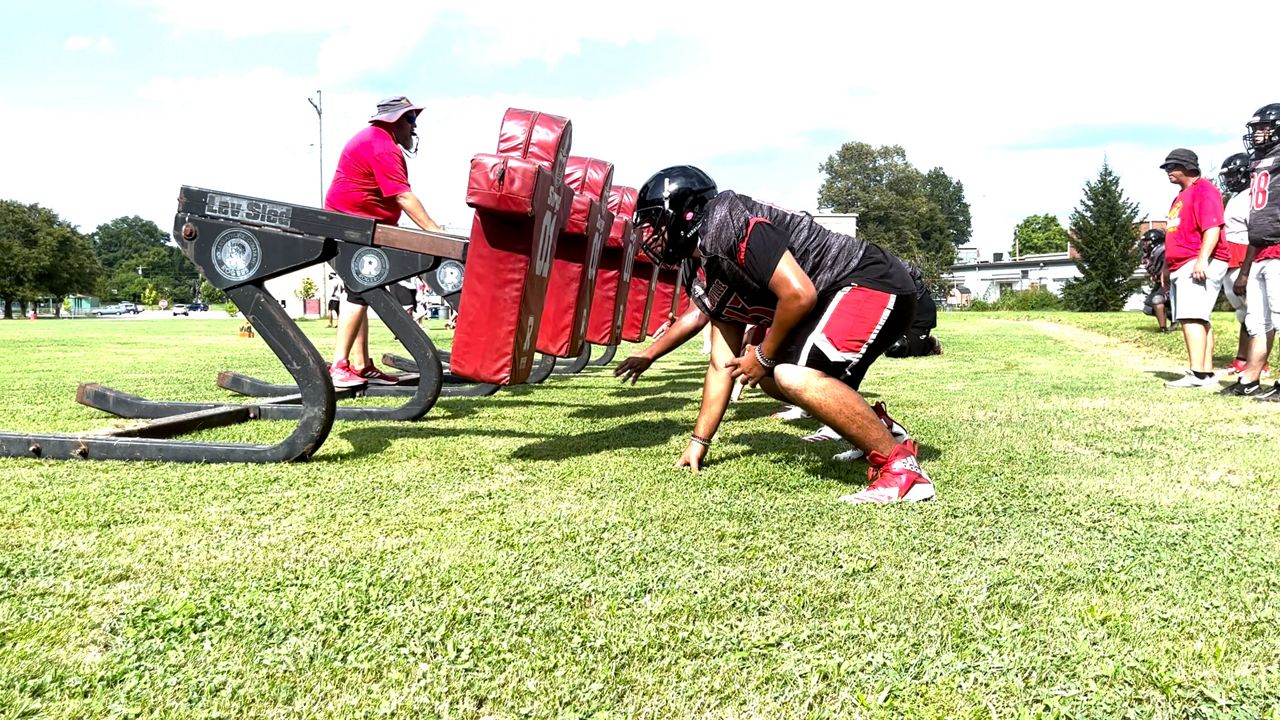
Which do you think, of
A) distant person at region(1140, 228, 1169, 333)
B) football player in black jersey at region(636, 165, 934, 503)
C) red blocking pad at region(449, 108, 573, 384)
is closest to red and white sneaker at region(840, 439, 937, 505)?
football player in black jersey at region(636, 165, 934, 503)

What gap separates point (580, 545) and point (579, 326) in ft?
9.39

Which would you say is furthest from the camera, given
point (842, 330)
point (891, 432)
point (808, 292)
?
point (891, 432)

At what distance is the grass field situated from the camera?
1907 mm

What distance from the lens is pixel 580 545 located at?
113 inches

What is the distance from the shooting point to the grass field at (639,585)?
1907 millimetres

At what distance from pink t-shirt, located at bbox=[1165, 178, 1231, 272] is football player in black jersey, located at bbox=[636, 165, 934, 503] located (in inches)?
218

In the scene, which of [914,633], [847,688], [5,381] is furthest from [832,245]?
[5,381]

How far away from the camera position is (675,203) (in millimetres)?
4008

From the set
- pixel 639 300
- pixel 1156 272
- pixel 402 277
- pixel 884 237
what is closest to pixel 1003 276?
pixel 884 237

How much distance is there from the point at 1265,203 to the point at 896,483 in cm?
557

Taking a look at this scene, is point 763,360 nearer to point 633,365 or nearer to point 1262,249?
point 633,365

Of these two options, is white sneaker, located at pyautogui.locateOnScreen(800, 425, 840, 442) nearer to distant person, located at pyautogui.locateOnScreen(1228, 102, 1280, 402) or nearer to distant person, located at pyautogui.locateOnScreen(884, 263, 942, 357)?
distant person, located at pyautogui.locateOnScreen(884, 263, 942, 357)

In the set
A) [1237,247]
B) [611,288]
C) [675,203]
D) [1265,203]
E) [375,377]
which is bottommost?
[375,377]

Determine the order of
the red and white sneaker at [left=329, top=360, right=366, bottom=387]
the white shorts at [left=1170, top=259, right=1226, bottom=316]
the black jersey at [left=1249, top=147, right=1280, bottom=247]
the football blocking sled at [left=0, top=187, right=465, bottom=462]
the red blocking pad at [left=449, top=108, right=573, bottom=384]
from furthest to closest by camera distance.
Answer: the white shorts at [left=1170, top=259, right=1226, bottom=316] < the black jersey at [left=1249, top=147, right=1280, bottom=247] < the red and white sneaker at [left=329, top=360, right=366, bottom=387] < the football blocking sled at [left=0, top=187, right=465, bottom=462] < the red blocking pad at [left=449, top=108, right=573, bottom=384]
